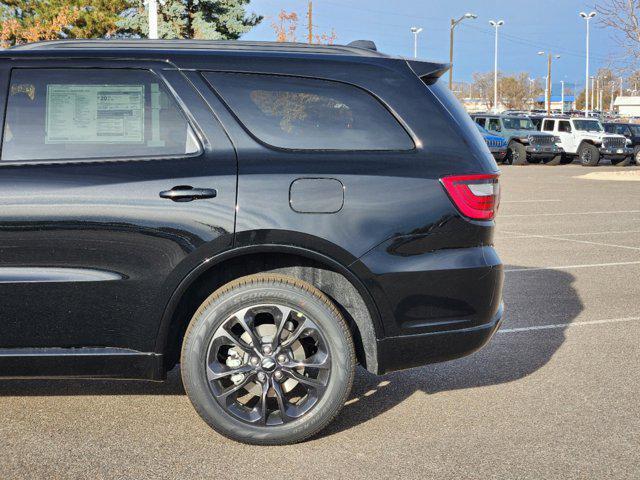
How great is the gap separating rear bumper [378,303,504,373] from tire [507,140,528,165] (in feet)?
112

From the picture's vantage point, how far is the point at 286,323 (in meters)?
4.35

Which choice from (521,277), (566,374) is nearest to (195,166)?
(566,374)

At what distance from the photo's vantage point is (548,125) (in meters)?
38.8

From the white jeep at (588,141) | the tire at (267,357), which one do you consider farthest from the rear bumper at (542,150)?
the tire at (267,357)

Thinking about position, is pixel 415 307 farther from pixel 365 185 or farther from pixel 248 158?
pixel 248 158

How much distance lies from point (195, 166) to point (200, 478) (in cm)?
138

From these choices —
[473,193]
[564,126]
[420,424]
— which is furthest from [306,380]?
[564,126]

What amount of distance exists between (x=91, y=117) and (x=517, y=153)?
35104 millimetres

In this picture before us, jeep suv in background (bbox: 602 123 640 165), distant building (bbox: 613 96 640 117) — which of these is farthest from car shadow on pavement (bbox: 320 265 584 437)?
distant building (bbox: 613 96 640 117)

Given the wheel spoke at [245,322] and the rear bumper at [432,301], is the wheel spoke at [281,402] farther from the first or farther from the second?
the rear bumper at [432,301]

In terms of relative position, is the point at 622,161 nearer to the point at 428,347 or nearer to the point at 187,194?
the point at 428,347

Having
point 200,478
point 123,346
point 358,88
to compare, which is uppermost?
point 358,88

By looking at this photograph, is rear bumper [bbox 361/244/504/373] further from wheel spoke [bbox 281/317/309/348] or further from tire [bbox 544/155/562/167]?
tire [bbox 544/155/562/167]

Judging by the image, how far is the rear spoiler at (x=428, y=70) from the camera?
4539mm
